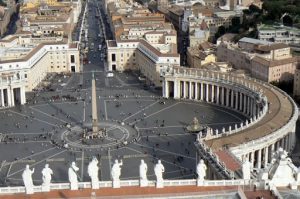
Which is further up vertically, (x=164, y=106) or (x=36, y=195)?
(x=36, y=195)

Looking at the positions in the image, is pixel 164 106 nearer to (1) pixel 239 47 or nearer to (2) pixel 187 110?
(2) pixel 187 110

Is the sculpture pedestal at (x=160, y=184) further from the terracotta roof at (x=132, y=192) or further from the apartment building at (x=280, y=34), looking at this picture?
the apartment building at (x=280, y=34)

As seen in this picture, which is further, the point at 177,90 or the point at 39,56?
the point at 39,56

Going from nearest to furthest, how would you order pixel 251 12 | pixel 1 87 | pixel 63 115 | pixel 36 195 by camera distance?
pixel 36 195
pixel 63 115
pixel 1 87
pixel 251 12

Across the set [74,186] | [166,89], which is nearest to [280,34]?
[166,89]

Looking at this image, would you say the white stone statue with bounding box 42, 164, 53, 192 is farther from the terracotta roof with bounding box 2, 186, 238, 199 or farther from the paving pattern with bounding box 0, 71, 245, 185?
the paving pattern with bounding box 0, 71, 245, 185

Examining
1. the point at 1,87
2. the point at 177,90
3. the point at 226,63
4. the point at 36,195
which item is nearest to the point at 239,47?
the point at 226,63

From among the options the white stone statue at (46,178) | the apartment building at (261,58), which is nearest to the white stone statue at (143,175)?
the white stone statue at (46,178)
